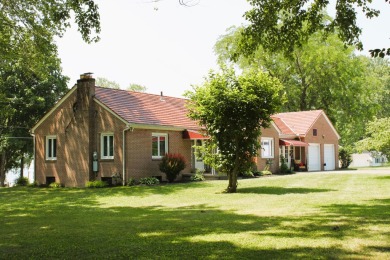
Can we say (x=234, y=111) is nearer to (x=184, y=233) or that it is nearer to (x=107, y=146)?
(x=184, y=233)

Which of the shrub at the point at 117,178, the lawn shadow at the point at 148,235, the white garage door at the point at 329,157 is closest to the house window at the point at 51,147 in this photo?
the shrub at the point at 117,178

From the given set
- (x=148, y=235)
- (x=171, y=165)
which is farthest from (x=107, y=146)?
(x=148, y=235)

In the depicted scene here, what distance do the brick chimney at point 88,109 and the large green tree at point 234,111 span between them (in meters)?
9.79

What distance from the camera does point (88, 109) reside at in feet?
85.7

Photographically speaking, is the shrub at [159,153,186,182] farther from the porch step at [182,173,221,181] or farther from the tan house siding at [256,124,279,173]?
the tan house siding at [256,124,279,173]

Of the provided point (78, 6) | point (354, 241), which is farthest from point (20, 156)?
point (354, 241)

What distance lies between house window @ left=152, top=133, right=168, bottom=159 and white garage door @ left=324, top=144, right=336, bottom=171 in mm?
20181

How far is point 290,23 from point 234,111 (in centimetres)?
632

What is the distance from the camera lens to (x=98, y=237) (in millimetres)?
8031

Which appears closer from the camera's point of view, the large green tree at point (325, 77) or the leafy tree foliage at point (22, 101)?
the leafy tree foliage at point (22, 101)

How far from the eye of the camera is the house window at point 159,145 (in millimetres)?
26328

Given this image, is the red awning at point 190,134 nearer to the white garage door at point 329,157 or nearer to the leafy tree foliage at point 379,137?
the leafy tree foliage at point 379,137

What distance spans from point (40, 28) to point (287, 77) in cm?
3327

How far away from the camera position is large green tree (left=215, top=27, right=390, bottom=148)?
47.1 metres
